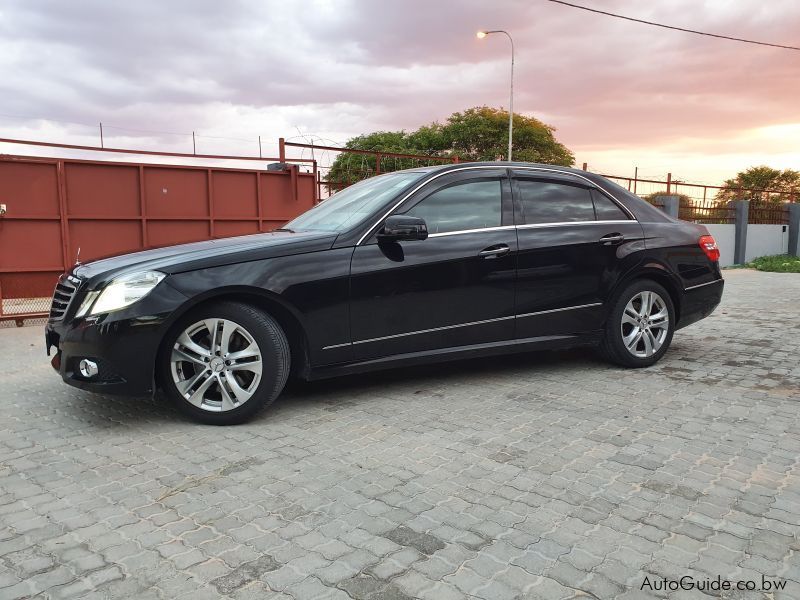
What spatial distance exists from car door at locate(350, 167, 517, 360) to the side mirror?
0.06 meters

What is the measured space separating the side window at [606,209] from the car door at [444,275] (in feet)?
2.83

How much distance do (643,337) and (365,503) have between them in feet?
10.9

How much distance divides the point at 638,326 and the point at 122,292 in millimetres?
3924

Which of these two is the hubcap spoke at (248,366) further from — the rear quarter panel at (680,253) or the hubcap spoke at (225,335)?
the rear quarter panel at (680,253)

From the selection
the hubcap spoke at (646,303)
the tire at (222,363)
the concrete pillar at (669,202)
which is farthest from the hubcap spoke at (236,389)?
the concrete pillar at (669,202)

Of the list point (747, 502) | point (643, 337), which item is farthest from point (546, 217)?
point (747, 502)

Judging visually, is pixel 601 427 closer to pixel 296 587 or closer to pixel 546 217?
pixel 546 217

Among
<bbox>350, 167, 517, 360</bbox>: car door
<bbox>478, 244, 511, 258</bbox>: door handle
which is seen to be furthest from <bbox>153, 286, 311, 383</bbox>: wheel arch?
<bbox>478, 244, 511, 258</bbox>: door handle

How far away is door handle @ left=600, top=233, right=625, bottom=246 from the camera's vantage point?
4.99 meters

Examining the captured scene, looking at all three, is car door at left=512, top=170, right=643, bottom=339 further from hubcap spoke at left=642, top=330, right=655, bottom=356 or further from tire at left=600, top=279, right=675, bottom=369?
hubcap spoke at left=642, top=330, right=655, bottom=356

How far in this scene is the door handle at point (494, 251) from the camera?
4.46 m

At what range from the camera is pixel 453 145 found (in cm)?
5497

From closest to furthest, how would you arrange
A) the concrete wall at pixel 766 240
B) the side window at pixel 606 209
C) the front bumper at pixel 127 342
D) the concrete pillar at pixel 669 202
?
the front bumper at pixel 127 342 → the side window at pixel 606 209 → the concrete pillar at pixel 669 202 → the concrete wall at pixel 766 240

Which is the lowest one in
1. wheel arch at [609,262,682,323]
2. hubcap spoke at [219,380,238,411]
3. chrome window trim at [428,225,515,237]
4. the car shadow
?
the car shadow
